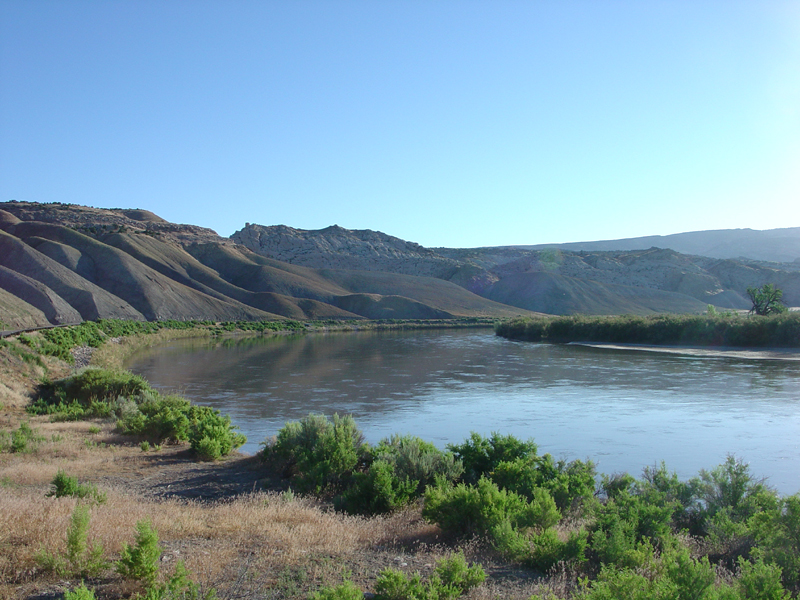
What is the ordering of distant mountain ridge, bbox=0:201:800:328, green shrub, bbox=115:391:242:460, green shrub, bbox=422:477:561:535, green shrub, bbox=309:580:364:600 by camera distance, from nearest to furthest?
1. green shrub, bbox=309:580:364:600
2. green shrub, bbox=422:477:561:535
3. green shrub, bbox=115:391:242:460
4. distant mountain ridge, bbox=0:201:800:328

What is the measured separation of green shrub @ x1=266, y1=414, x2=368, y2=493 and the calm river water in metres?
A: 3.86

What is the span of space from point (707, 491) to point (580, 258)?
5248 inches

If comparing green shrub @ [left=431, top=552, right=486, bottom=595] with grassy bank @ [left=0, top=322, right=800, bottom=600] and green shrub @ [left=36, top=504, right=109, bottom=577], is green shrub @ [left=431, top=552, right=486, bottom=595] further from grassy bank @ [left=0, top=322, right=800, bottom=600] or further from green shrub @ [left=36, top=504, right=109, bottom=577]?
green shrub @ [left=36, top=504, right=109, bottom=577]

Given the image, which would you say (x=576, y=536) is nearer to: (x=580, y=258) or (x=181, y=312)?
(x=181, y=312)

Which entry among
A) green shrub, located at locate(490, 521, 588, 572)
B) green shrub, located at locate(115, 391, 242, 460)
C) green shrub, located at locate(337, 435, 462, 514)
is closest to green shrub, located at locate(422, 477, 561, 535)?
green shrub, located at locate(490, 521, 588, 572)

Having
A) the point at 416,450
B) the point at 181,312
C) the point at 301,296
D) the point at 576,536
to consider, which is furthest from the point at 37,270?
the point at 576,536

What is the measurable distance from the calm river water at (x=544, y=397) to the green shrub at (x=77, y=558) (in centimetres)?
→ 970

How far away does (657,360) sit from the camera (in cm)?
4003

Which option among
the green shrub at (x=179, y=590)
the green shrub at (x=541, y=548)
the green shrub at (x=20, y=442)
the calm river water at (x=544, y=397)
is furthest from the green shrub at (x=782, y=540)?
the green shrub at (x=20, y=442)

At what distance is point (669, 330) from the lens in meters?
51.8

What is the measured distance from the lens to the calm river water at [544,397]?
1522 centimetres

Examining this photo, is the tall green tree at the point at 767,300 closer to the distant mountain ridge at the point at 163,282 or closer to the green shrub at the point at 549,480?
the distant mountain ridge at the point at 163,282

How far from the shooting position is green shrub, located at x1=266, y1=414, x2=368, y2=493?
9414 mm

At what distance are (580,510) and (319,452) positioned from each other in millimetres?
4226
